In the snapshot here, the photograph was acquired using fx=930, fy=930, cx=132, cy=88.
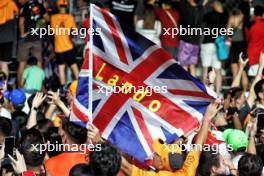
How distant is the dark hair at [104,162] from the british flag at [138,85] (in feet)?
6.70

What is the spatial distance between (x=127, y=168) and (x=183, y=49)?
7962mm

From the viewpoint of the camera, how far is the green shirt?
15.3 metres

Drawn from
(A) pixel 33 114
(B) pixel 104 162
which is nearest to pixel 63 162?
(B) pixel 104 162

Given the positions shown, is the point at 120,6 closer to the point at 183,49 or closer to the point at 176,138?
the point at 183,49

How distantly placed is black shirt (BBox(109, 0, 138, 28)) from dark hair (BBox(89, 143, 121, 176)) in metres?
9.09

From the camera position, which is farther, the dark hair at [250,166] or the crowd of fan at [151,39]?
the crowd of fan at [151,39]

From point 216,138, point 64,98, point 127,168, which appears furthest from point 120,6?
point 127,168

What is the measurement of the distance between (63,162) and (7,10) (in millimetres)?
7890

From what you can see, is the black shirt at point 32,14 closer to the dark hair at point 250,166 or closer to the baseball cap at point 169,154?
the baseball cap at point 169,154

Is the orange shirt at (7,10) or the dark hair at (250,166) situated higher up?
the orange shirt at (7,10)

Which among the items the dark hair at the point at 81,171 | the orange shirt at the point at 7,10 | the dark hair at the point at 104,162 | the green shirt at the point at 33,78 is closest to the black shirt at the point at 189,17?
the green shirt at the point at 33,78

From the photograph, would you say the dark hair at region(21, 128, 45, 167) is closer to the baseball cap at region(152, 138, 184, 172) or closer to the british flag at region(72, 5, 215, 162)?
the british flag at region(72, 5, 215, 162)

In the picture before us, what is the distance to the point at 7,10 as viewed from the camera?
15859mm

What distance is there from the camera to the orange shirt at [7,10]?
1576 cm
